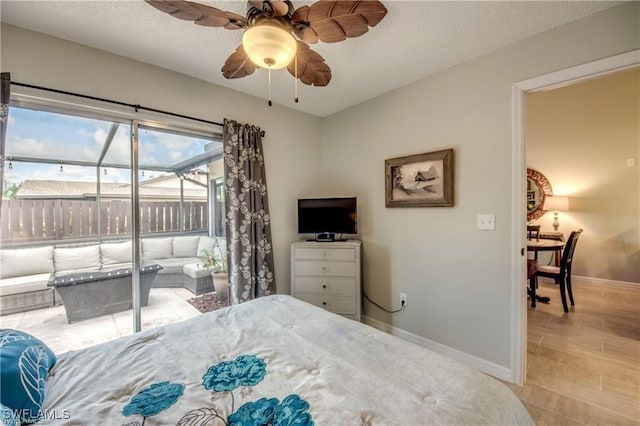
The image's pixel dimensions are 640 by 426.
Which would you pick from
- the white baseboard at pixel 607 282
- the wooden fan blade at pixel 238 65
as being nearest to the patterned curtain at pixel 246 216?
the wooden fan blade at pixel 238 65

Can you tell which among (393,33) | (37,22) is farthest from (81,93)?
(393,33)

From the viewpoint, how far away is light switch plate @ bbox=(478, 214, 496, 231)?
212 cm

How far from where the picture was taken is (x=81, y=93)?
6.36ft

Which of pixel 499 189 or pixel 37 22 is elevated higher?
pixel 37 22

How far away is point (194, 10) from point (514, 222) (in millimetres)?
2420

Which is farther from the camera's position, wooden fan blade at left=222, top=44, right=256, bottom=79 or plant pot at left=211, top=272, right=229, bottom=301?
plant pot at left=211, top=272, right=229, bottom=301

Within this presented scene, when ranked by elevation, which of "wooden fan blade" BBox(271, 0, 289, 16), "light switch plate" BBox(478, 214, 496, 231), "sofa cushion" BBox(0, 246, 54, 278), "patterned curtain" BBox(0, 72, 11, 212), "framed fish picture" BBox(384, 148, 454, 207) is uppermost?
"wooden fan blade" BBox(271, 0, 289, 16)

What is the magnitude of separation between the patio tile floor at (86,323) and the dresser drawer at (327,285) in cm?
120

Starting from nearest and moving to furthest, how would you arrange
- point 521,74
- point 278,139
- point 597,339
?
point 521,74 → point 597,339 → point 278,139

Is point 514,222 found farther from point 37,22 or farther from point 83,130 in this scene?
point 37,22

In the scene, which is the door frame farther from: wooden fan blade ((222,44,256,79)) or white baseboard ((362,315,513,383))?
wooden fan blade ((222,44,256,79))

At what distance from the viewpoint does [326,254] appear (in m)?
2.85

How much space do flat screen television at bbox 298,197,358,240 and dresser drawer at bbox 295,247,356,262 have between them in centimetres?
25

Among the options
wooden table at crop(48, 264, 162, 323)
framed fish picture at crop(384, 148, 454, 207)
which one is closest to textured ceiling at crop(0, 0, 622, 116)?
framed fish picture at crop(384, 148, 454, 207)
